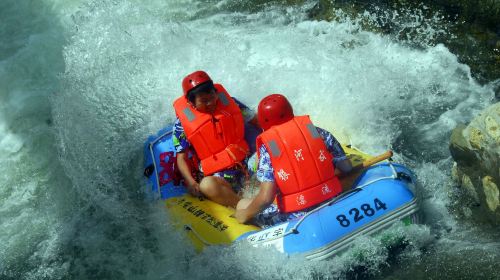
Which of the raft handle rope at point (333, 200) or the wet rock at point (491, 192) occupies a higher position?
the raft handle rope at point (333, 200)

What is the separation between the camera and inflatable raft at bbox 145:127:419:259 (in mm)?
4984

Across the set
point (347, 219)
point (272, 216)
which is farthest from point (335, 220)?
point (272, 216)

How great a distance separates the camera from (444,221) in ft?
18.6

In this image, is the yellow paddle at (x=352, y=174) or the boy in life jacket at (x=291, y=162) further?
the yellow paddle at (x=352, y=174)

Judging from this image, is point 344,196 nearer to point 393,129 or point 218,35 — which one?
point 393,129

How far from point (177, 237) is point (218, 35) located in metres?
4.30

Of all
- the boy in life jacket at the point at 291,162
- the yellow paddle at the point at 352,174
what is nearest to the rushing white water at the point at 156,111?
the boy in life jacket at the point at 291,162

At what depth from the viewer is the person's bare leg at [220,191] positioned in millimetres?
5844

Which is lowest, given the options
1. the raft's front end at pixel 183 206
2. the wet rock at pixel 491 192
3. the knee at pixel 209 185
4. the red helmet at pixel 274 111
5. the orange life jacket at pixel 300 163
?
the wet rock at pixel 491 192

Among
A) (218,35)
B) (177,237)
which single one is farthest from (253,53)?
(177,237)

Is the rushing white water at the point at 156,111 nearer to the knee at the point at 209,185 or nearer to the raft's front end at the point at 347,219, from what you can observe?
the raft's front end at the point at 347,219

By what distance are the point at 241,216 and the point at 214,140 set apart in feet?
2.79

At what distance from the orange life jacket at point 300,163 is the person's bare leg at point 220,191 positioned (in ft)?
2.67

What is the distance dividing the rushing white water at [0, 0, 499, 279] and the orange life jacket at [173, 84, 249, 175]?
786 millimetres
